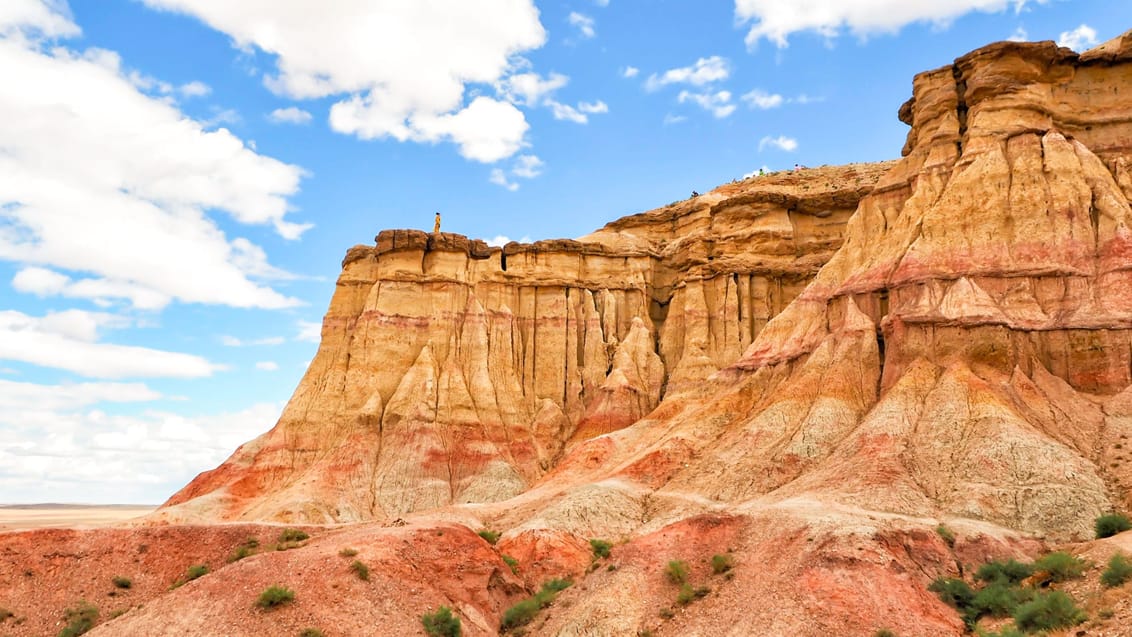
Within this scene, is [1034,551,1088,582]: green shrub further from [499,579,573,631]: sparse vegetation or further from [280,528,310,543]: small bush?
[280,528,310,543]: small bush

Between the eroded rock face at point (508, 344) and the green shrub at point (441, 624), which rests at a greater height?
the eroded rock face at point (508, 344)

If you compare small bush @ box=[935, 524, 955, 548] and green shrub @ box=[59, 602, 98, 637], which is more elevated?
small bush @ box=[935, 524, 955, 548]

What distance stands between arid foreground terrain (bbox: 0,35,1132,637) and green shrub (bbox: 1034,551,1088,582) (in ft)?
0.41

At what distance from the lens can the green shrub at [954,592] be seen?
27.0m

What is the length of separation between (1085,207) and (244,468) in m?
51.2

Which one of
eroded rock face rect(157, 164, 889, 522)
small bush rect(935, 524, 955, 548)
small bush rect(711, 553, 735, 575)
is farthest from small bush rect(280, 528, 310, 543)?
small bush rect(935, 524, 955, 548)

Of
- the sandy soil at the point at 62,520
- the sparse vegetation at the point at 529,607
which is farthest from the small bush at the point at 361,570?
the sandy soil at the point at 62,520

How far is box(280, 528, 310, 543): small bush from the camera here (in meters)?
34.5

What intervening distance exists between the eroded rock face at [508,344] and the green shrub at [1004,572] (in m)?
29.9

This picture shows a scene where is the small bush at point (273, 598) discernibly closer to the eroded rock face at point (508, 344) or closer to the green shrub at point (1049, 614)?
the green shrub at point (1049, 614)

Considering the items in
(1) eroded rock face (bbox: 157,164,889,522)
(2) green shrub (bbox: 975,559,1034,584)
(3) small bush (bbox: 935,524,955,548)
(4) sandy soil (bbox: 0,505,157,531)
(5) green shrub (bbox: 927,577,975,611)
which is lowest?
(4) sandy soil (bbox: 0,505,157,531)

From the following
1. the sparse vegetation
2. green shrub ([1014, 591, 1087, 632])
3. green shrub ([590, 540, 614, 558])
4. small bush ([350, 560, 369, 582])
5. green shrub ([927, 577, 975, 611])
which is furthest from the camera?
green shrub ([590, 540, 614, 558])

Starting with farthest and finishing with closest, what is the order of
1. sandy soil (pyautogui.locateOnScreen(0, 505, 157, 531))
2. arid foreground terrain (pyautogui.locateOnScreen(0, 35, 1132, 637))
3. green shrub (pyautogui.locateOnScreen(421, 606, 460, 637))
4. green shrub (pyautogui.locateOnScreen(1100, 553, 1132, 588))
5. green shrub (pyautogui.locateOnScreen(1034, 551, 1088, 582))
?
sandy soil (pyautogui.locateOnScreen(0, 505, 157, 531)) < arid foreground terrain (pyautogui.locateOnScreen(0, 35, 1132, 637)) < green shrub (pyautogui.locateOnScreen(421, 606, 460, 637)) < green shrub (pyautogui.locateOnScreen(1034, 551, 1088, 582)) < green shrub (pyautogui.locateOnScreen(1100, 553, 1132, 588))

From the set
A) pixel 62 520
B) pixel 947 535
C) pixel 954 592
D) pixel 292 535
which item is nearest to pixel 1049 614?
pixel 954 592
